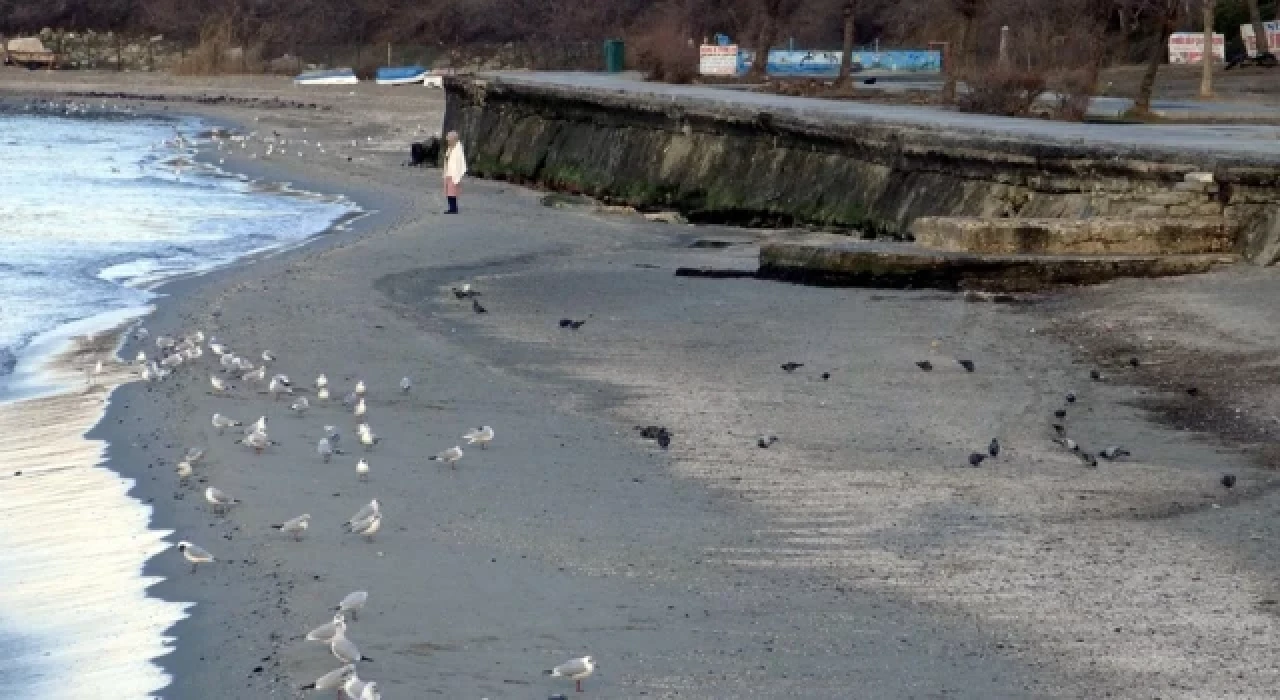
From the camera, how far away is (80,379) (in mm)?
14914

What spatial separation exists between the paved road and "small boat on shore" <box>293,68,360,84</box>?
42.9 m

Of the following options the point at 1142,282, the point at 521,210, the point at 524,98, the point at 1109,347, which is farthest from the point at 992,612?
the point at 524,98

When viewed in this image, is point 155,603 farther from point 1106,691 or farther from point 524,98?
point 524,98

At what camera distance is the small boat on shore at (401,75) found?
7775cm

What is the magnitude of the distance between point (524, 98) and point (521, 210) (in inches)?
415

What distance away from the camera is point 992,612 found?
8.12 m

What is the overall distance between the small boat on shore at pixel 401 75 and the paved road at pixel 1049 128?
40.1 metres

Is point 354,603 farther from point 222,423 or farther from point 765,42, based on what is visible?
point 765,42

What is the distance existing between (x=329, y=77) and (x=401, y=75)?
12.7ft

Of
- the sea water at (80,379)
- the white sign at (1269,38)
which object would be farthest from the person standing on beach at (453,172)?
the white sign at (1269,38)

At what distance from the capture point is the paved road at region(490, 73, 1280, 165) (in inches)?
835

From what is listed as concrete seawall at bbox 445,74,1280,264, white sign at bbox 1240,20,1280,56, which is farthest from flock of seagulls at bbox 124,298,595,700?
white sign at bbox 1240,20,1280,56

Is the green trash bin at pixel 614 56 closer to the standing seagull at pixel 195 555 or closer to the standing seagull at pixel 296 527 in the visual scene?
the standing seagull at pixel 296 527

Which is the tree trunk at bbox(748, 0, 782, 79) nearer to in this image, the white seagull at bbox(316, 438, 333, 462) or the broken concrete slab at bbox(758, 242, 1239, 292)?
the broken concrete slab at bbox(758, 242, 1239, 292)
